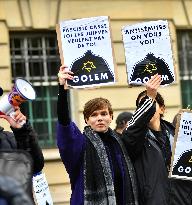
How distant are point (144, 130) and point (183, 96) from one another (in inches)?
248

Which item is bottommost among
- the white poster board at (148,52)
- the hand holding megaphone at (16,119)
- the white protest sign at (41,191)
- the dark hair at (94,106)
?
the white protest sign at (41,191)

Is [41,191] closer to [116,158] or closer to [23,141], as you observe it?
[116,158]

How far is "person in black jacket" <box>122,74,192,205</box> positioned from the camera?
4.39 m

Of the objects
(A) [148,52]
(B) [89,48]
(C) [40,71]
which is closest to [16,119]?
(B) [89,48]

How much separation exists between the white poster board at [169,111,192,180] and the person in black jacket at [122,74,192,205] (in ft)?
0.20

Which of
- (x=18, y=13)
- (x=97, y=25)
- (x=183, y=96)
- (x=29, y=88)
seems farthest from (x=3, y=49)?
(x=29, y=88)

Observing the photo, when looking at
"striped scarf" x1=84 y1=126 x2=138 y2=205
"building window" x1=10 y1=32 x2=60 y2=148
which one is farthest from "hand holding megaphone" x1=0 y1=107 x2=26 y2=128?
"building window" x1=10 y1=32 x2=60 y2=148

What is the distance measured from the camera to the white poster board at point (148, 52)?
4668mm

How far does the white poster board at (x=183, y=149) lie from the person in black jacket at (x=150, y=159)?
2.4 inches

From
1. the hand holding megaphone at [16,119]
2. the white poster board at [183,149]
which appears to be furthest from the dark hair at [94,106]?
the hand holding megaphone at [16,119]

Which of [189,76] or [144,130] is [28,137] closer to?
[144,130]

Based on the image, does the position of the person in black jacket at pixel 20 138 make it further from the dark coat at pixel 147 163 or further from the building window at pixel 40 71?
the building window at pixel 40 71

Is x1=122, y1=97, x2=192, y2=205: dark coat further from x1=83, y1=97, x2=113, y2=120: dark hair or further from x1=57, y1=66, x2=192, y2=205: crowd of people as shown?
x1=83, y1=97, x2=113, y2=120: dark hair

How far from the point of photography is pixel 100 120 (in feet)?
14.4
